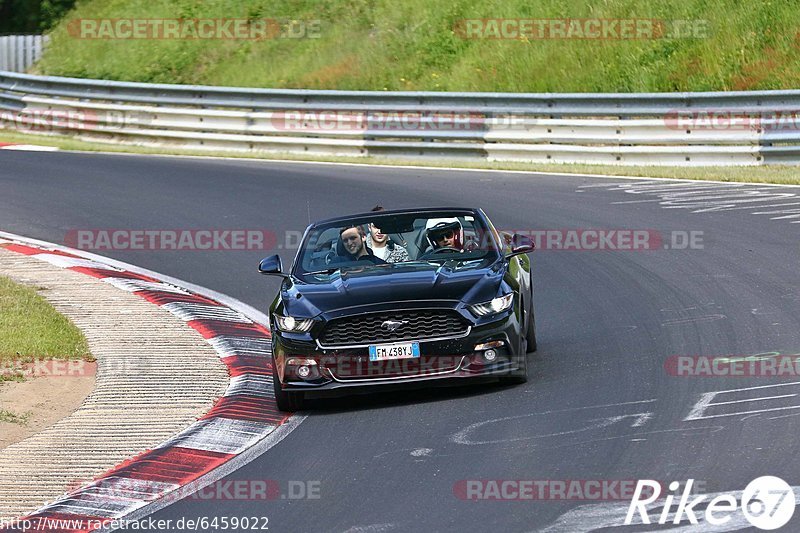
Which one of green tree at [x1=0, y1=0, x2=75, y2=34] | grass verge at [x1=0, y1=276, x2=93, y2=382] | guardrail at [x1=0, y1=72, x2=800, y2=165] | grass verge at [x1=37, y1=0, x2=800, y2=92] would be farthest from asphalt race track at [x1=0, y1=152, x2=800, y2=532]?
green tree at [x1=0, y1=0, x2=75, y2=34]

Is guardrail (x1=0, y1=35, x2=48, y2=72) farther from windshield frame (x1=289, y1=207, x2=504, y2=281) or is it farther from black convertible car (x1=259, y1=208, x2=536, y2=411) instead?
black convertible car (x1=259, y1=208, x2=536, y2=411)

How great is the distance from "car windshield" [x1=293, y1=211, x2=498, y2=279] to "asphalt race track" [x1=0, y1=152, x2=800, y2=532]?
1.05 metres

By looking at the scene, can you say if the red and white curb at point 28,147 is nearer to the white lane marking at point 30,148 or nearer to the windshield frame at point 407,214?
the white lane marking at point 30,148

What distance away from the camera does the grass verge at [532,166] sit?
2036cm

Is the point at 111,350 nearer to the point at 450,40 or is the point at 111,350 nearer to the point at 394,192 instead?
the point at 394,192

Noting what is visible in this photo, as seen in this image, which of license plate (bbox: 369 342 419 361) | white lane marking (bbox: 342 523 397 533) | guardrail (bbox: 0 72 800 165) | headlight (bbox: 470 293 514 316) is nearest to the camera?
white lane marking (bbox: 342 523 397 533)

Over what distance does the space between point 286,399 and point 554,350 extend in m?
2.51

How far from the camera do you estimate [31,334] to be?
11.9 metres

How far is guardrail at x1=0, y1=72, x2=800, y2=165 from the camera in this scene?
21.6 meters

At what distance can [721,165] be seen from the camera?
853 inches

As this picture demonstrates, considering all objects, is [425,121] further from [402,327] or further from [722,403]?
[722,403]

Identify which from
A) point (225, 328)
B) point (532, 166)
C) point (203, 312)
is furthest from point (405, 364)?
point (532, 166)

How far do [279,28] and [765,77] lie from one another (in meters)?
12.9

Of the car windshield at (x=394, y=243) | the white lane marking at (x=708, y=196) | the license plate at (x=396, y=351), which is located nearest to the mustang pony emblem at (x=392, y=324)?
the license plate at (x=396, y=351)
